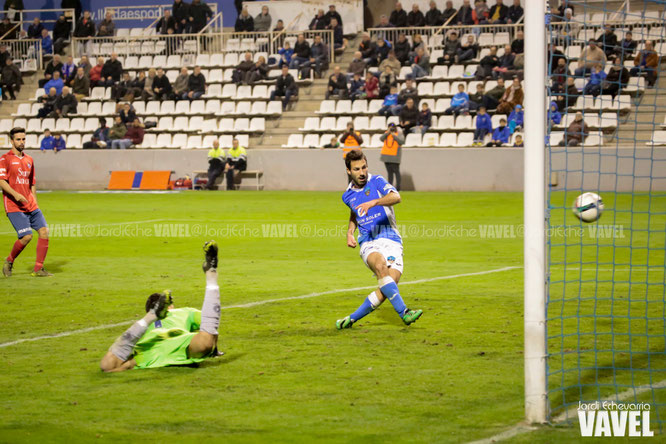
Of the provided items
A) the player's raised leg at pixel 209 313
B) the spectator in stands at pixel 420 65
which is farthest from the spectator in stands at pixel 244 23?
the player's raised leg at pixel 209 313

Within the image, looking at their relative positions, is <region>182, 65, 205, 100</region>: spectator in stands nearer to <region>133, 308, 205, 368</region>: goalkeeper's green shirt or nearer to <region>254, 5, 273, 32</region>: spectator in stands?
<region>254, 5, 273, 32</region>: spectator in stands

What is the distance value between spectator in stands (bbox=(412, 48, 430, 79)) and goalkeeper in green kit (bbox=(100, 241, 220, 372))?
24.2 m

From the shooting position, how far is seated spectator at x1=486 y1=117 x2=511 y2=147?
86.4 ft

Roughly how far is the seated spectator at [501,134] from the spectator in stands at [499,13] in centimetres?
584

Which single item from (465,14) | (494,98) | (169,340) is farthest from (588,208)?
(465,14)

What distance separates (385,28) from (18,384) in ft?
89.9

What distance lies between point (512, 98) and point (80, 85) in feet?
56.6

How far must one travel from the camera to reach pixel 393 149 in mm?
25953

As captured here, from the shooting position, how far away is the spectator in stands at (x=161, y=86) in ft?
107

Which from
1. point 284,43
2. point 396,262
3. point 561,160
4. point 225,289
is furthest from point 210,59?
point 396,262

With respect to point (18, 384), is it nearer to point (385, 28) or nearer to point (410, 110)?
point (410, 110)

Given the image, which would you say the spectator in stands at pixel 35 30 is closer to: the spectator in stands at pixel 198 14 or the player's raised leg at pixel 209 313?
the spectator in stands at pixel 198 14

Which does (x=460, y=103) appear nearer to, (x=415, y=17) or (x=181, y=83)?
(x=415, y=17)

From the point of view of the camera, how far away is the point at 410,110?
1105 inches
